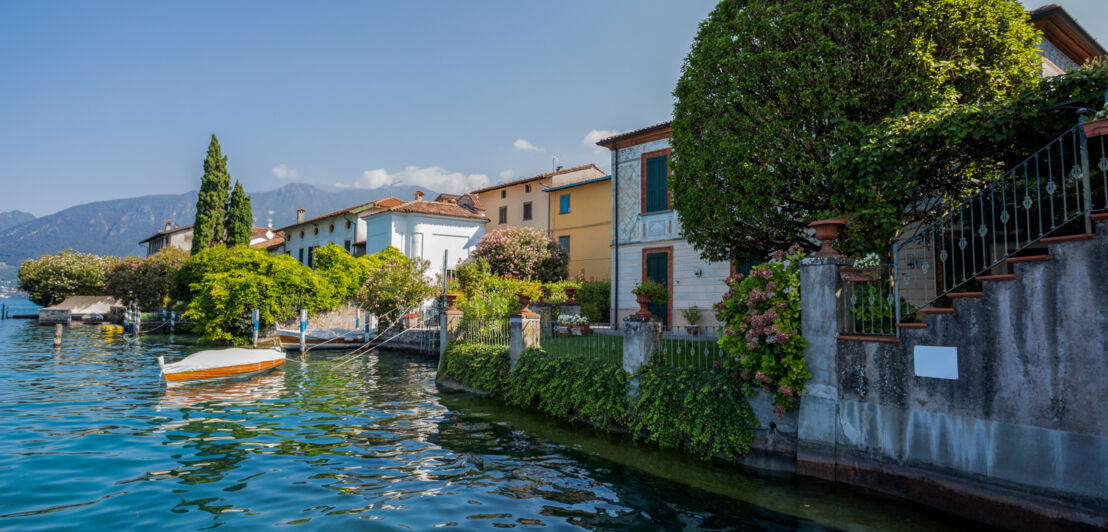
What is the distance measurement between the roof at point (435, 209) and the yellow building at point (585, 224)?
7.50 m

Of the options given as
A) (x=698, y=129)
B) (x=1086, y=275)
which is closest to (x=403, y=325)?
(x=698, y=129)

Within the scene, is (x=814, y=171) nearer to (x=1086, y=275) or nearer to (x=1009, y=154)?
(x=1009, y=154)

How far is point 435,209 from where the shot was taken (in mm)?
35906

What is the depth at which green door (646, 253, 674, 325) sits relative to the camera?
1930 centimetres

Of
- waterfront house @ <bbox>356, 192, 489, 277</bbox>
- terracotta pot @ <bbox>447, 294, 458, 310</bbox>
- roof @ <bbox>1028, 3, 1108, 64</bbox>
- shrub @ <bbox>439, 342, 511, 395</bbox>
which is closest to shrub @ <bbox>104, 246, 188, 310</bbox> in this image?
waterfront house @ <bbox>356, 192, 489, 277</bbox>

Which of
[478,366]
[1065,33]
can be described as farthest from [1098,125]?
[478,366]

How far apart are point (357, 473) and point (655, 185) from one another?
590 inches

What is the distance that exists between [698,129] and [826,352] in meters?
5.42

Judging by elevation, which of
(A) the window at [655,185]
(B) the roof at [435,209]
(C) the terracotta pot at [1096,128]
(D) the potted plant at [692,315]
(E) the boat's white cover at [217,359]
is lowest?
(E) the boat's white cover at [217,359]

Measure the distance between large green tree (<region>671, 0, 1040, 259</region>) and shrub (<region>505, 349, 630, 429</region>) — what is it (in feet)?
11.6

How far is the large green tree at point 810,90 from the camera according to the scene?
28.0 feet

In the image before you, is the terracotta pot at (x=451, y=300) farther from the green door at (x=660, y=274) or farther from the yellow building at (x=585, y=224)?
the yellow building at (x=585, y=224)

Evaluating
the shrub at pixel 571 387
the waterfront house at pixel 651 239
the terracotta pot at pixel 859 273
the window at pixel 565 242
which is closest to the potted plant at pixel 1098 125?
the terracotta pot at pixel 859 273

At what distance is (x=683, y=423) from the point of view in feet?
28.2
